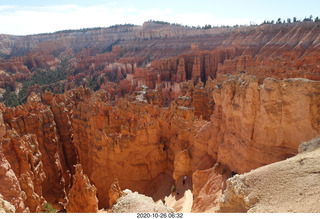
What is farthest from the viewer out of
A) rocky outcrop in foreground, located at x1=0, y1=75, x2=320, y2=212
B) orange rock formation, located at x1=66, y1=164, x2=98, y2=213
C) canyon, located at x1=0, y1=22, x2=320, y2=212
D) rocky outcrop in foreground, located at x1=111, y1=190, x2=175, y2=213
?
orange rock formation, located at x1=66, y1=164, x2=98, y2=213

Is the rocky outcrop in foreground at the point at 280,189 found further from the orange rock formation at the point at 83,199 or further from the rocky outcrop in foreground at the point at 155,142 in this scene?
the orange rock formation at the point at 83,199

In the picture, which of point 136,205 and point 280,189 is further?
point 136,205

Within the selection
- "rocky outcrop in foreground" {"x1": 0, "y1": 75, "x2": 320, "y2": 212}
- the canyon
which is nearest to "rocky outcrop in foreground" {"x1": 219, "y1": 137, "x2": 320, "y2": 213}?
the canyon

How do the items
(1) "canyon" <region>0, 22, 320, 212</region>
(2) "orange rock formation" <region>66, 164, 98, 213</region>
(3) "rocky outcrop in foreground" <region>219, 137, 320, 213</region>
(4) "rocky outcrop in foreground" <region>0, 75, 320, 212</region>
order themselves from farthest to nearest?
(2) "orange rock formation" <region>66, 164, 98, 213</region> < (4) "rocky outcrop in foreground" <region>0, 75, 320, 212</region> < (1) "canyon" <region>0, 22, 320, 212</region> < (3) "rocky outcrop in foreground" <region>219, 137, 320, 213</region>

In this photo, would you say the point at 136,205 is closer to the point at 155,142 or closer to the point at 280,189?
the point at 280,189

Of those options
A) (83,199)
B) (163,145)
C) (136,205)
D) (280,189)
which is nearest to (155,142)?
(163,145)

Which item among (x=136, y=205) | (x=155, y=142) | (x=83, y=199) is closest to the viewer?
(x=136, y=205)

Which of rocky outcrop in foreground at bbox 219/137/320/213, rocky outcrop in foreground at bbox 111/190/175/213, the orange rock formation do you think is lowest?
the orange rock formation

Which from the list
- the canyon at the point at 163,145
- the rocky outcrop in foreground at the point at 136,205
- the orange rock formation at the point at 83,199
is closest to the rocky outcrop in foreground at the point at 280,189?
the canyon at the point at 163,145

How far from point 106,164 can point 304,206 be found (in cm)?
1328

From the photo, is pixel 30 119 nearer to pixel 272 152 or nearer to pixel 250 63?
pixel 272 152

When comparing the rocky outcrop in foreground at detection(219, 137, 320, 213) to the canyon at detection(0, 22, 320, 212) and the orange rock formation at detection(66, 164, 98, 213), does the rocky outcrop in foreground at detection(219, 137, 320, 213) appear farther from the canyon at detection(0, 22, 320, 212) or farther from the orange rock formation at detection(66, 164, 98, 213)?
the orange rock formation at detection(66, 164, 98, 213)

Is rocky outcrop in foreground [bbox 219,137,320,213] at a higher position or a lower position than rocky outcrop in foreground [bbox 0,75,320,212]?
higher

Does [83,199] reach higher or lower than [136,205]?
lower
